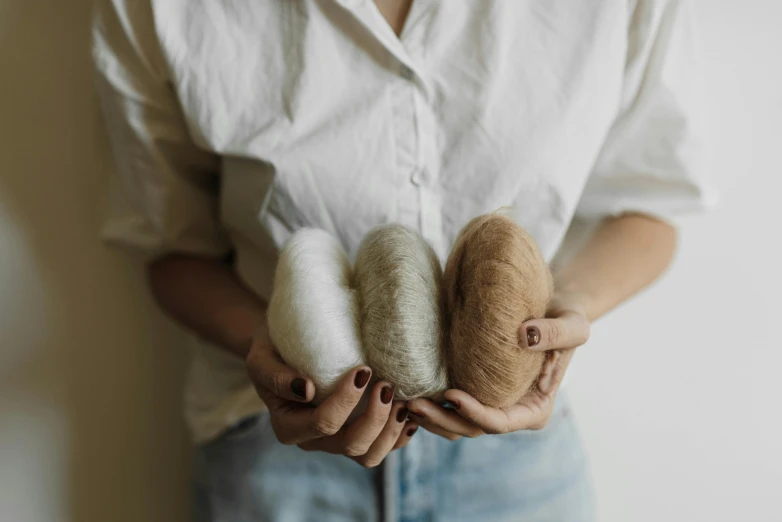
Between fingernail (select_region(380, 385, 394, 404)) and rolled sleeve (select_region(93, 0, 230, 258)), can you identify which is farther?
rolled sleeve (select_region(93, 0, 230, 258))

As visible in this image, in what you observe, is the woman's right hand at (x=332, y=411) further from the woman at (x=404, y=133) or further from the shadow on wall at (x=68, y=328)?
the shadow on wall at (x=68, y=328)

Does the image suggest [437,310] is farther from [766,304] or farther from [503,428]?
[766,304]

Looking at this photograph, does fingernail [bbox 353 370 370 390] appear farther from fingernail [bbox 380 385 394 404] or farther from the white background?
the white background

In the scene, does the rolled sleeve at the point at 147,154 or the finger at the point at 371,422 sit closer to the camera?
the finger at the point at 371,422

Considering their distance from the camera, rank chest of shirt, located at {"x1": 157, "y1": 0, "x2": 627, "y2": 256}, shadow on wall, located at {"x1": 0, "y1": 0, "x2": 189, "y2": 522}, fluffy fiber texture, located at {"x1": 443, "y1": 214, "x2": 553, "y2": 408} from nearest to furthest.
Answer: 1. fluffy fiber texture, located at {"x1": 443, "y1": 214, "x2": 553, "y2": 408}
2. chest of shirt, located at {"x1": 157, "y1": 0, "x2": 627, "y2": 256}
3. shadow on wall, located at {"x1": 0, "y1": 0, "x2": 189, "y2": 522}

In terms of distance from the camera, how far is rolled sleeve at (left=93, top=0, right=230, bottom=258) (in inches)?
20.7

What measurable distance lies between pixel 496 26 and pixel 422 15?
0.06 m

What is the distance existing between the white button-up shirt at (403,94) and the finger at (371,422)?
0.17 metres

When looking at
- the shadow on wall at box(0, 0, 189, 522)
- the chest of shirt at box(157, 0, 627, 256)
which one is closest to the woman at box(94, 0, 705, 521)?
the chest of shirt at box(157, 0, 627, 256)

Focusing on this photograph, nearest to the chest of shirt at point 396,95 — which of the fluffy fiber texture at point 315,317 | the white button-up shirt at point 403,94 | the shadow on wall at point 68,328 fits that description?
the white button-up shirt at point 403,94

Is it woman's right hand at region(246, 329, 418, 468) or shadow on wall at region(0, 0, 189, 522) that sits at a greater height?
woman's right hand at region(246, 329, 418, 468)

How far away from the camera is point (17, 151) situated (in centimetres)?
64

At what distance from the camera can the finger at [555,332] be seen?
1.19 feet

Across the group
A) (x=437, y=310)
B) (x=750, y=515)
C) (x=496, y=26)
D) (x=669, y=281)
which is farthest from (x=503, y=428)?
(x=750, y=515)
